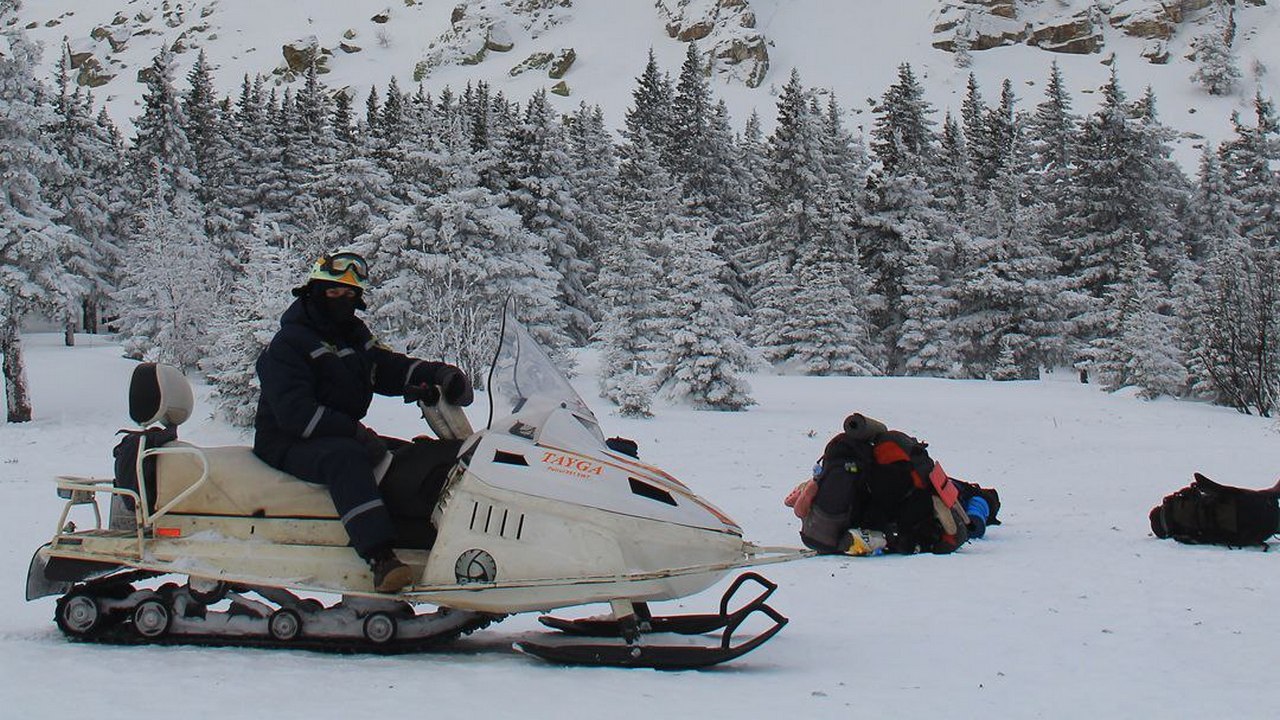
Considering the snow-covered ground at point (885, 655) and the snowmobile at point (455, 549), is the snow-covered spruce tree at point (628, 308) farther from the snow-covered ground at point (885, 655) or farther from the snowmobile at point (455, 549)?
the snowmobile at point (455, 549)

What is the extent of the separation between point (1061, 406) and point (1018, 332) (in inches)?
484

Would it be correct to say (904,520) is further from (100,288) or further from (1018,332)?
(100,288)

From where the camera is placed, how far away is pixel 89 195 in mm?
45562

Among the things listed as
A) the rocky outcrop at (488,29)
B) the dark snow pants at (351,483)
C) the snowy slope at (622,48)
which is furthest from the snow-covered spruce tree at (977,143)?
the rocky outcrop at (488,29)

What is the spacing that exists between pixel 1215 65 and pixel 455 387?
281 ft

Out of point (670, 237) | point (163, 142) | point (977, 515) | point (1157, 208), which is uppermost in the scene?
point (163, 142)

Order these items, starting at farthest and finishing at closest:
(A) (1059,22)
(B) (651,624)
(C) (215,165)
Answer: (A) (1059,22) → (C) (215,165) → (B) (651,624)

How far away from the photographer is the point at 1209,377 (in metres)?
24.7

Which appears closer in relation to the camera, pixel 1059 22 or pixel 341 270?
pixel 341 270

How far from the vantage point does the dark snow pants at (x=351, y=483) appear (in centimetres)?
462

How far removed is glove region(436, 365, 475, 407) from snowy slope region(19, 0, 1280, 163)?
2918 inches

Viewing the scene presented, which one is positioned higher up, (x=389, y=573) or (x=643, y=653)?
(x=389, y=573)

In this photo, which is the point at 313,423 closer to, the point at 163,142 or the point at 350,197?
the point at 350,197

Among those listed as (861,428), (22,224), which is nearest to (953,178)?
(22,224)
